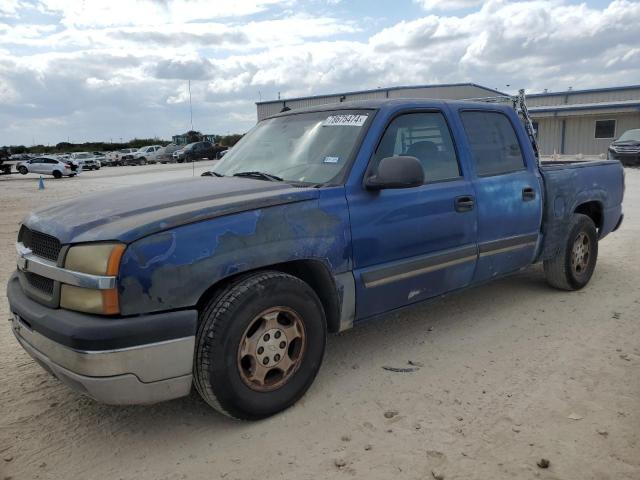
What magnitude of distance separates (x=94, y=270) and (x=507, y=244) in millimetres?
3189

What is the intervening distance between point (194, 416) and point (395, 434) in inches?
46.4

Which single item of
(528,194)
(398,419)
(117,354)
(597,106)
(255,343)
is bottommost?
(398,419)

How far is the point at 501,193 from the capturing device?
14.2ft

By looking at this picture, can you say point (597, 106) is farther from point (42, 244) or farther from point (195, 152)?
point (42, 244)

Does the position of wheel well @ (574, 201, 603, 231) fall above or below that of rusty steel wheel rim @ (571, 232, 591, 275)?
A: above

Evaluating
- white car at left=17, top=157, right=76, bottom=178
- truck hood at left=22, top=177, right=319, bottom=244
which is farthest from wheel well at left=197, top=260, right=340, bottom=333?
white car at left=17, top=157, right=76, bottom=178

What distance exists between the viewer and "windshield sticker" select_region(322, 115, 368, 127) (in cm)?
369

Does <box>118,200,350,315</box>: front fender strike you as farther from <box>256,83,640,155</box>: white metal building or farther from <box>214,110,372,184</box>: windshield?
<box>256,83,640,155</box>: white metal building

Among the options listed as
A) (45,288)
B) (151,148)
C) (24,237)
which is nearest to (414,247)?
(45,288)

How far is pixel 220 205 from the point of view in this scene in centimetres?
293

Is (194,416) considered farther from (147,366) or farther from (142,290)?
(142,290)

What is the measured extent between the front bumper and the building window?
32.2 metres

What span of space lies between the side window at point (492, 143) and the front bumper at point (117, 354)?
267 centimetres

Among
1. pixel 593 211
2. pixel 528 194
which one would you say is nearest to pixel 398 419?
pixel 528 194
